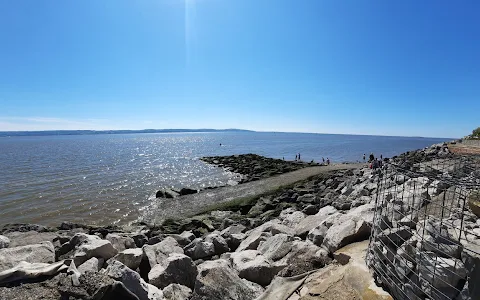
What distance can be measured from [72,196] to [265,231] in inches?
676

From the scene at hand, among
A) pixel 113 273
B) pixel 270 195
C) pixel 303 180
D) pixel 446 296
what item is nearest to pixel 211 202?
pixel 270 195

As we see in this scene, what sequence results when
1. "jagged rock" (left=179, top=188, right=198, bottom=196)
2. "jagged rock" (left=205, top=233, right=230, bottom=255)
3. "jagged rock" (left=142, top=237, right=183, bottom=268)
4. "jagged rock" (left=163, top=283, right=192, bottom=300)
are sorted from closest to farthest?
1. "jagged rock" (left=163, top=283, right=192, bottom=300)
2. "jagged rock" (left=142, top=237, right=183, bottom=268)
3. "jagged rock" (left=205, top=233, right=230, bottom=255)
4. "jagged rock" (left=179, top=188, right=198, bottom=196)

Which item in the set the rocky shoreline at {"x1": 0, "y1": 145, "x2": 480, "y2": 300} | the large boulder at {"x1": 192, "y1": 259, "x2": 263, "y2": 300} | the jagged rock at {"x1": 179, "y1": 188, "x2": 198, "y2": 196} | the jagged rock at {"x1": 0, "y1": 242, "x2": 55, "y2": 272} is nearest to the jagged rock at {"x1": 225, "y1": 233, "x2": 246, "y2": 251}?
the rocky shoreline at {"x1": 0, "y1": 145, "x2": 480, "y2": 300}

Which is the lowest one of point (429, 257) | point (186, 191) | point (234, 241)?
point (186, 191)

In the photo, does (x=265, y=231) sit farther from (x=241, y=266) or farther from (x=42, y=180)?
(x=42, y=180)

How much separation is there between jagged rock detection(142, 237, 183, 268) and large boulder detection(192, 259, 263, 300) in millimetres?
1975

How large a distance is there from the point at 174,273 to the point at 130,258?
1.30 meters

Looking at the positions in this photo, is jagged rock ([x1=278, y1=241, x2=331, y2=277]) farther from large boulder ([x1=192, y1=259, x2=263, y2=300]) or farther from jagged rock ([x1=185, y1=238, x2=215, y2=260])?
jagged rock ([x1=185, y1=238, x2=215, y2=260])

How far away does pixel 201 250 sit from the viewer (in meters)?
7.73

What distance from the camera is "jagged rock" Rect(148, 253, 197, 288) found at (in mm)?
5531

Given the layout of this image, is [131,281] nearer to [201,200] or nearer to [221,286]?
[221,286]

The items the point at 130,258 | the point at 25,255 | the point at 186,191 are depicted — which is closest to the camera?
the point at 25,255

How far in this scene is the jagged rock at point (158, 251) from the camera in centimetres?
681

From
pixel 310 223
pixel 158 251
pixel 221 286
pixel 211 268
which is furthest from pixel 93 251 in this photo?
pixel 310 223
